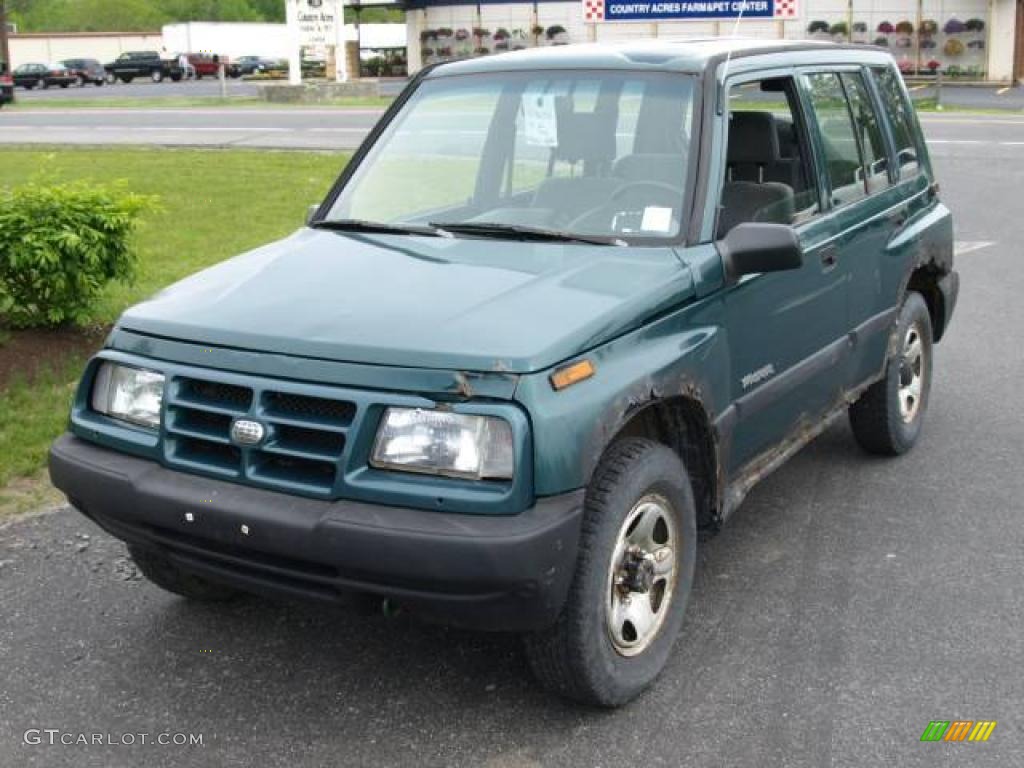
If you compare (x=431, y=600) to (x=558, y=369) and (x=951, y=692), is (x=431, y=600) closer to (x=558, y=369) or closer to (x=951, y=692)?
(x=558, y=369)

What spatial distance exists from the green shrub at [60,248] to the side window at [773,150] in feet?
12.7

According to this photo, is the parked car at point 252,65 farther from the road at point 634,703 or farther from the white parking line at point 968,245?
the road at point 634,703

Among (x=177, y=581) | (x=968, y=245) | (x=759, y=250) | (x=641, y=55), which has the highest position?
(x=641, y=55)

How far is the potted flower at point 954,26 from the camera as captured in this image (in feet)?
137

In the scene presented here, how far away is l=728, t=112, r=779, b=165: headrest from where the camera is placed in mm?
4953

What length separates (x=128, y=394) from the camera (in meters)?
3.80

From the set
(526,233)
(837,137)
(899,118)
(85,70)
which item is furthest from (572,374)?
(85,70)

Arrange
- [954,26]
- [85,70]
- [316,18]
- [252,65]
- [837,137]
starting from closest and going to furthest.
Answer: [837,137]
[316,18]
[954,26]
[85,70]
[252,65]

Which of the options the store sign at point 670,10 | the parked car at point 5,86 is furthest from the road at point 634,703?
the parked car at point 5,86

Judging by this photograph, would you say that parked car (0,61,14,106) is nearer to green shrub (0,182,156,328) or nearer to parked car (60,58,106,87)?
parked car (60,58,106,87)

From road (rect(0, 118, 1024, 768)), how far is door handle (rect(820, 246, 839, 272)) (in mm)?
1107

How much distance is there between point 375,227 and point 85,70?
5985 cm

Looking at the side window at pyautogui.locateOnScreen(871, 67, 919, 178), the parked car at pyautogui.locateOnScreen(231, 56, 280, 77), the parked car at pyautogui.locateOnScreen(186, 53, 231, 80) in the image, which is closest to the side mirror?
the side window at pyautogui.locateOnScreen(871, 67, 919, 178)

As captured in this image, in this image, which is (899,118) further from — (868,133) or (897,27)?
(897,27)
